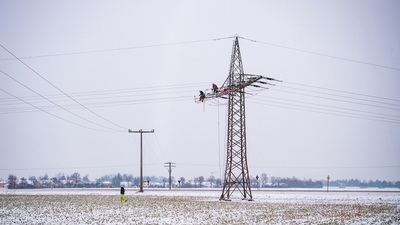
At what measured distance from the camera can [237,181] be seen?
46.0 m

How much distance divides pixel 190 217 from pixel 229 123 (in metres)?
21.8

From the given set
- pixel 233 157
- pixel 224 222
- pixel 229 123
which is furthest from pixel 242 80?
pixel 224 222

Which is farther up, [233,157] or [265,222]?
[233,157]

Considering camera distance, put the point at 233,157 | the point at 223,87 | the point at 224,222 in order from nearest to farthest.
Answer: the point at 224,222 < the point at 233,157 < the point at 223,87

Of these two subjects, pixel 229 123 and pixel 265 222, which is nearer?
pixel 265 222

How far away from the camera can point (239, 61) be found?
1831 inches

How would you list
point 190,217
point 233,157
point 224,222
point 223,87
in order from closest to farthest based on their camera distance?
1. point 224,222
2. point 190,217
3. point 233,157
4. point 223,87

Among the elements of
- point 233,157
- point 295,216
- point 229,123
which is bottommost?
point 295,216

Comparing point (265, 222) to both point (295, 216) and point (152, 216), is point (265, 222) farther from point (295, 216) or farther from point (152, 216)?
point (152, 216)

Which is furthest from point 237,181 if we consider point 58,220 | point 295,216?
point 58,220

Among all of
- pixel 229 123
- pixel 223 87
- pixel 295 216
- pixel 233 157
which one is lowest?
pixel 295 216

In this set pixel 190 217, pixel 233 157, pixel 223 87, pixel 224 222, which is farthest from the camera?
pixel 223 87

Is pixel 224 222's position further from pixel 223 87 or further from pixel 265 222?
pixel 223 87

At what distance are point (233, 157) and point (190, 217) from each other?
20441 mm
